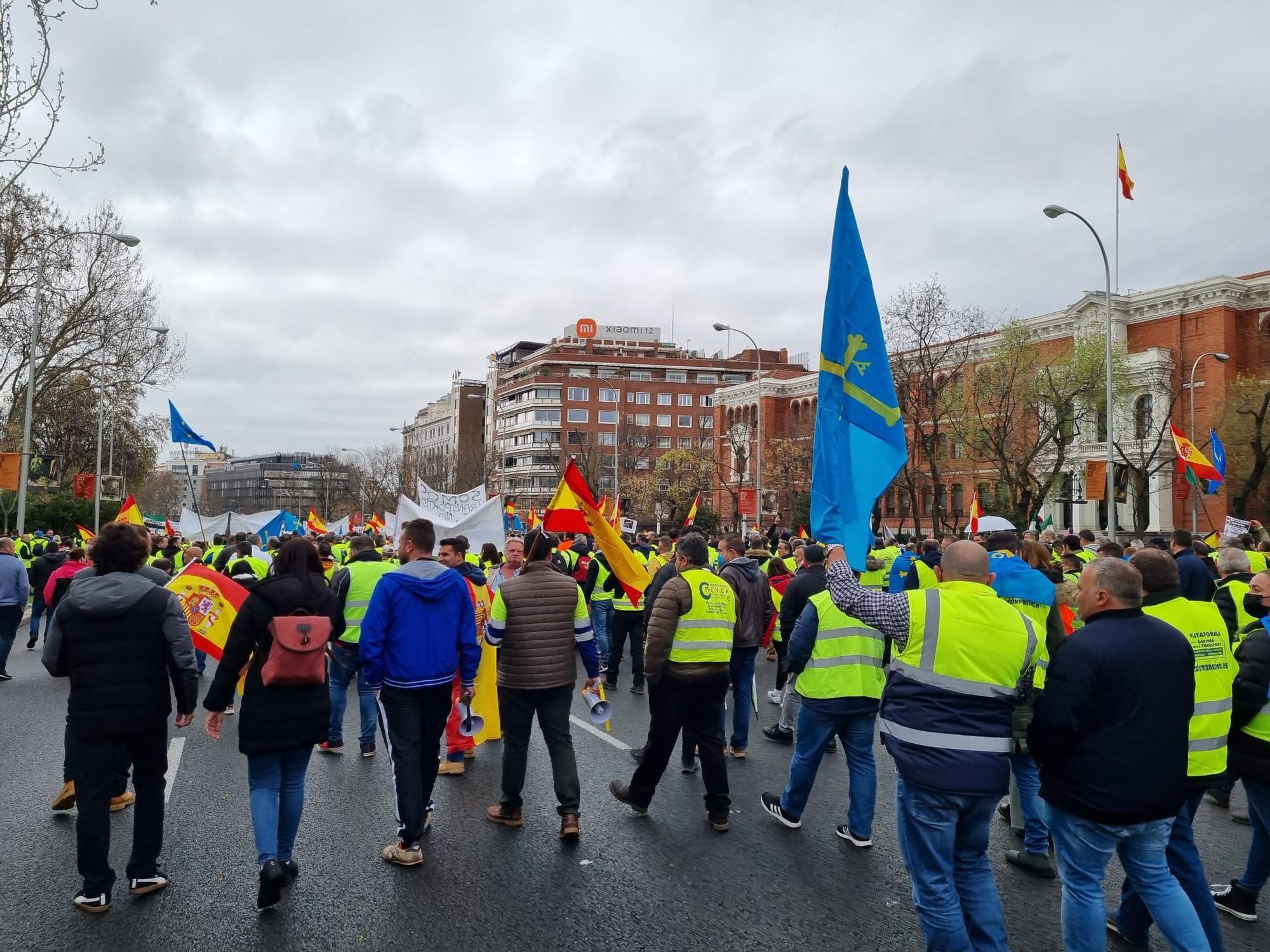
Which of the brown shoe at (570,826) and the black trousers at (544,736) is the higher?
the black trousers at (544,736)

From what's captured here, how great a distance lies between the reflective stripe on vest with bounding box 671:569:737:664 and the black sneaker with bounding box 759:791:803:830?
1.01 m

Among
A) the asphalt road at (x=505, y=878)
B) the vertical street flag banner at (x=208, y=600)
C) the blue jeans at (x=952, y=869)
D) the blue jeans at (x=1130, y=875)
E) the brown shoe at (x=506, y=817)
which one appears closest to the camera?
the blue jeans at (x=1130, y=875)

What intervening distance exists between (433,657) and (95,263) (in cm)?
3286

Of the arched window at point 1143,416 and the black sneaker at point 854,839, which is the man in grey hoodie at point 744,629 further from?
the arched window at point 1143,416

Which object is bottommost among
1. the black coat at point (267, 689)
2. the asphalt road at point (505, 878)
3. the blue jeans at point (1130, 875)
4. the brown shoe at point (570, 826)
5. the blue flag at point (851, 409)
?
the asphalt road at point (505, 878)

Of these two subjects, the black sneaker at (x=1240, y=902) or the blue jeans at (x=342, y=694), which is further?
the blue jeans at (x=342, y=694)

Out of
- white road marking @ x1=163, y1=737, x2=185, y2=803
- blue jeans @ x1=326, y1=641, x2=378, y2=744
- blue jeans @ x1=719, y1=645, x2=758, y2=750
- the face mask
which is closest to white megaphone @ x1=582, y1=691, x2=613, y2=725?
blue jeans @ x1=719, y1=645, x2=758, y2=750

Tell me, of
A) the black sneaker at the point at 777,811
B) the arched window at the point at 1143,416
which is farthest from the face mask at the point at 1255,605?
the arched window at the point at 1143,416

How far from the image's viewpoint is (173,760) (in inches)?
299

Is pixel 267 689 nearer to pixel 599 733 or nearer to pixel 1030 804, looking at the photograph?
pixel 599 733

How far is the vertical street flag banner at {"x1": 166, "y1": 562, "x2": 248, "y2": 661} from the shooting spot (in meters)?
8.00

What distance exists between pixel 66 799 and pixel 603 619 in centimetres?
690

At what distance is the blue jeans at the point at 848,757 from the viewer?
571 centimetres

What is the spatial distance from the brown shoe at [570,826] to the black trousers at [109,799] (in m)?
2.28
